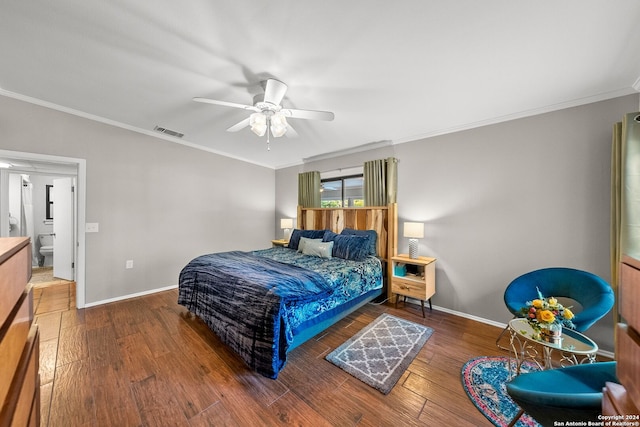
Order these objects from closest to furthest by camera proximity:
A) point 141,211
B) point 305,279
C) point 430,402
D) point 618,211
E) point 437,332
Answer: point 430,402 → point 618,211 → point 305,279 → point 437,332 → point 141,211

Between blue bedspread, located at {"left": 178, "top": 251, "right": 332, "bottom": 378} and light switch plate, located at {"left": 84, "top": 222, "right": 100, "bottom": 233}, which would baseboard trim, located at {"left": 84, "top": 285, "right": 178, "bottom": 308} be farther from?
blue bedspread, located at {"left": 178, "top": 251, "right": 332, "bottom": 378}

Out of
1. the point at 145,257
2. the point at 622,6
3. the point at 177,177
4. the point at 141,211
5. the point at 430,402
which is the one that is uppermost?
the point at 622,6

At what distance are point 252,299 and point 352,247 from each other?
5.93 ft

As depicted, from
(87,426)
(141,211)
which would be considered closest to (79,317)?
(141,211)

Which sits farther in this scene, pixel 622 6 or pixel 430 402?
pixel 430 402

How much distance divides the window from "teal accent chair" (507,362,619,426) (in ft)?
10.4

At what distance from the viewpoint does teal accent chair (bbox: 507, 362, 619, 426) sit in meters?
0.86

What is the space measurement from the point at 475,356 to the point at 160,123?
4820 millimetres

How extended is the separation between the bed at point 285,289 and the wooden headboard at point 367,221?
2 centimetres

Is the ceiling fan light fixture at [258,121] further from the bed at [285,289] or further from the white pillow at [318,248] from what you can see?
the white pillow at [318,248]

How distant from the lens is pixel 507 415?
4.96 ft

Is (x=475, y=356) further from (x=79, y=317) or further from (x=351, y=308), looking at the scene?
(x=79, y=317)

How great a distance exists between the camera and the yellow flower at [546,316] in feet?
4.92

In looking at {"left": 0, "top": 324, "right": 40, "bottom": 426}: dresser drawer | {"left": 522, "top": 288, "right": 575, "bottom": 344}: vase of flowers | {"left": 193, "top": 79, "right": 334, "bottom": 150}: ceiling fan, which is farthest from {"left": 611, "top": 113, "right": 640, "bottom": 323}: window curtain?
{"left": 0, "top": 324, "right": 40, "bottom": 426}: dresser drawer
